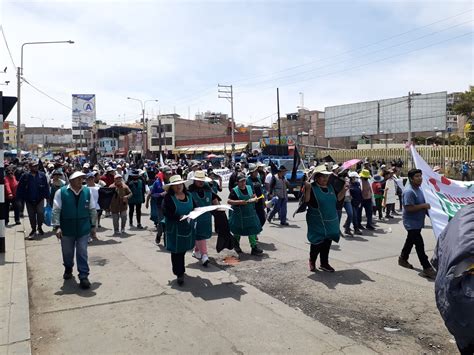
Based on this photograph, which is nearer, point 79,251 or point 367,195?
point 79,251

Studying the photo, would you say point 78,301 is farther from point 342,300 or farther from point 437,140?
point 437,140

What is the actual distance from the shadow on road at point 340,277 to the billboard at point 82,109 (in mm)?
45933

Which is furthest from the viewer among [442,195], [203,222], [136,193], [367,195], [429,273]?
[136,193]

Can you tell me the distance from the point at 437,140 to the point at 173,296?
192 feet

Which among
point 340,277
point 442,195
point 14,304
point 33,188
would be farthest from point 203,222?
point 33,188

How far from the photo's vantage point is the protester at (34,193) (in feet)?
34.2

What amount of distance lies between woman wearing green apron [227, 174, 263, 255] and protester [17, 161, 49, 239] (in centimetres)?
506

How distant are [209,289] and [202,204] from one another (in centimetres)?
166

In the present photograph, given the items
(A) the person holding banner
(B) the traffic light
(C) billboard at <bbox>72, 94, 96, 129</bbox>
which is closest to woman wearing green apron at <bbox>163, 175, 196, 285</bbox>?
(A) the person holding banner

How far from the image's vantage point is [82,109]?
4872 cm

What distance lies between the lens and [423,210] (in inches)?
275

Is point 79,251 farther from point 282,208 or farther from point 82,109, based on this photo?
point 82,109

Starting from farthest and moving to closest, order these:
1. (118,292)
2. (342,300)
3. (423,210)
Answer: (423,210) < (118,292) < (342,300)

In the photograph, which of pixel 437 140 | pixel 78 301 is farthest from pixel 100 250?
pixel 437 140
